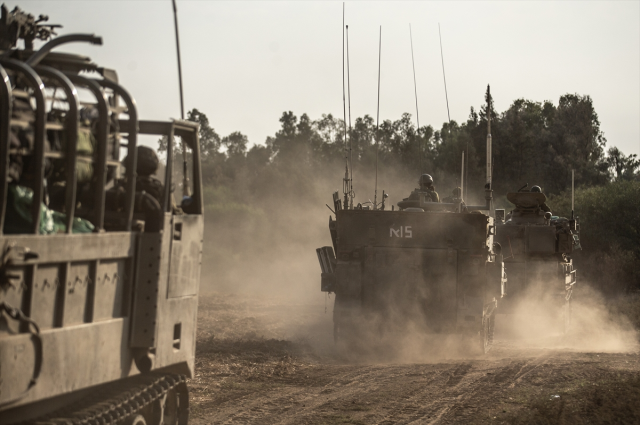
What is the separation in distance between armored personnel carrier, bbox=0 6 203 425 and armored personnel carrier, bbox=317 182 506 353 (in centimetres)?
707

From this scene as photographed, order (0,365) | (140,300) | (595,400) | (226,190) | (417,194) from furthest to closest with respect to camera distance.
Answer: (226,190) < (417,194) < (595,400) < (140,300) < (0,365)

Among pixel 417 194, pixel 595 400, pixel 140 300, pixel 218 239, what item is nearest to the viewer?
pixel 140 300

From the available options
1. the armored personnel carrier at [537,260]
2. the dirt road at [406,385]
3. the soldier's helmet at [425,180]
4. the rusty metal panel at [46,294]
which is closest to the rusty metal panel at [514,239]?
the armored personnel carrier at [537,260]

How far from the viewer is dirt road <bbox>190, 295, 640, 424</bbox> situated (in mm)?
8492

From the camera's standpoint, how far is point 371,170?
181ft

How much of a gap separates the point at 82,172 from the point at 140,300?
986mm

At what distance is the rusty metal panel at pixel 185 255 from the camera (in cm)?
583

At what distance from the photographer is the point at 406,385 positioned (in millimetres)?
10352

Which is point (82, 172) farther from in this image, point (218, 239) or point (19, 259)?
point (218, 239)

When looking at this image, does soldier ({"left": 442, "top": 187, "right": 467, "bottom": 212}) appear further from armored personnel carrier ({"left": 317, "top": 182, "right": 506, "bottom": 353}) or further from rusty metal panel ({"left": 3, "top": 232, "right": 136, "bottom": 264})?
rusty metal panel ({"left": 3, "top": 232, "right": 136, "bottom": 264})

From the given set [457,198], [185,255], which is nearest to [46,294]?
[185,255]

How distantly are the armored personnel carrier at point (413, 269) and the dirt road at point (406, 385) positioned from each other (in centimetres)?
70

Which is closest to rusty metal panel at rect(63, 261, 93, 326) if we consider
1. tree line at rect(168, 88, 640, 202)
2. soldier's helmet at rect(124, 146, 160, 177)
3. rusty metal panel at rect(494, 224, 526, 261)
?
soldier's helmet at rect(124, 146, 160, 177)

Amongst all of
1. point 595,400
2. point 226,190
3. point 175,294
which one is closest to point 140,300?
point 175,294
